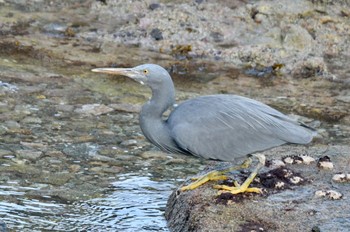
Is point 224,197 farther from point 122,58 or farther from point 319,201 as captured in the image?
point 122,58

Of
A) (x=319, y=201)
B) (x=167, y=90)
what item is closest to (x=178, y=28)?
(x=167, y=90)

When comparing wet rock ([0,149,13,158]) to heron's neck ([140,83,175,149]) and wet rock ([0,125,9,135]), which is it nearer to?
wet rock ([0,125,9,135])

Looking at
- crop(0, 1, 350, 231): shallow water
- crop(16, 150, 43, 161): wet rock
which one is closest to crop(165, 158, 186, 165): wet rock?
crop(0, 1, 350, 231): shallow water

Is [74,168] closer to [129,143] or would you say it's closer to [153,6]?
[129,143]

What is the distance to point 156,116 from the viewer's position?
20.0 ft

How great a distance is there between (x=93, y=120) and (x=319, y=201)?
3415 millimetres

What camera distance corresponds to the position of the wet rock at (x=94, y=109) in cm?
873

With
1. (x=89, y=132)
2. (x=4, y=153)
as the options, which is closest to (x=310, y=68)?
(x=89, y=132)

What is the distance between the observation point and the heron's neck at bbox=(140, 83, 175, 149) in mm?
6020

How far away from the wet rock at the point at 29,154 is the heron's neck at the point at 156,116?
1.64m

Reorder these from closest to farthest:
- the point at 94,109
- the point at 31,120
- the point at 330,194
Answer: the point at 330,194 < the point at 31,120 < the point at 94,109

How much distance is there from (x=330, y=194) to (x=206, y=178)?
922 millimetres

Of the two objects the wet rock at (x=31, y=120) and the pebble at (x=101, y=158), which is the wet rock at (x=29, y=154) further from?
the wet rock at (x=31, y=120)

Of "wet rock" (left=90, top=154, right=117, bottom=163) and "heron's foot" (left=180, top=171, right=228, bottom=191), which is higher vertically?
"heron's foot" (left=180, top=171, right=228, bottom=191)
